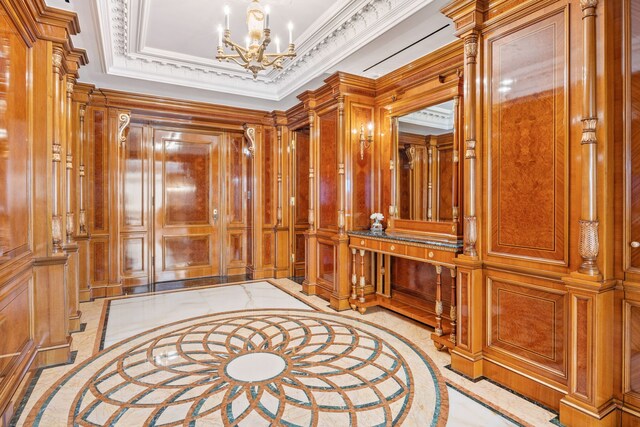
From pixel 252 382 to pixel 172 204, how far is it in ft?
13.4

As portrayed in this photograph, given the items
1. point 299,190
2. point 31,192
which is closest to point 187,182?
point 299,190

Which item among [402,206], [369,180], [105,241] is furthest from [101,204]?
[402,206]

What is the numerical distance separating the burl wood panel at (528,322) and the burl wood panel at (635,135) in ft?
1.73

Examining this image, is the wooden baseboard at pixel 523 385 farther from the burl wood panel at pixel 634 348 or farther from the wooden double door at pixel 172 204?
the wooden double door at pixel 172 204

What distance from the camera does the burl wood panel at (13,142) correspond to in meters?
2.13

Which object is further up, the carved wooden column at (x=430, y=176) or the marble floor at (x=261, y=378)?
the carved wooden column at (x=430, y=176)

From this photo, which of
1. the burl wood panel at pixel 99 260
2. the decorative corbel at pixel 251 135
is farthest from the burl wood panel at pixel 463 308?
the burl wood panel at pixel 99 260

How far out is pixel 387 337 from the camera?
330 cm

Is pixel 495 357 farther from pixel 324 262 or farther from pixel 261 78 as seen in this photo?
pixel 261 78

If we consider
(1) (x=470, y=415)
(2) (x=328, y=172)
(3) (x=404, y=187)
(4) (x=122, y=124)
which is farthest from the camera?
(4) (x=122, y=124)

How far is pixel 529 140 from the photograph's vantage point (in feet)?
7.47

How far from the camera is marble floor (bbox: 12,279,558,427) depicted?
2.07 meters

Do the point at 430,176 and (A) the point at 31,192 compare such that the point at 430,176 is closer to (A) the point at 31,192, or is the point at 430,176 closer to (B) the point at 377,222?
(B) the point at 377,222

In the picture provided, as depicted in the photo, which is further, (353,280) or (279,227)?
(279,227)
